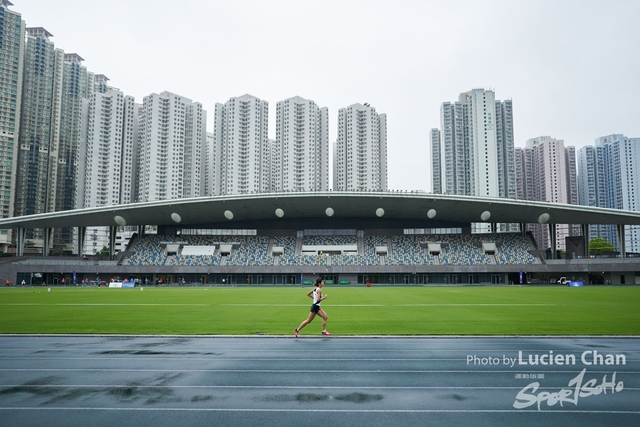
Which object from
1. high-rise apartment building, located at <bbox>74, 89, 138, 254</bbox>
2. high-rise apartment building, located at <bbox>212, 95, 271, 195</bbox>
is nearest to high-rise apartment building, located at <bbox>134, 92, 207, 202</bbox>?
high-rise apartment building, located at <bbox>74, 89, 138, 254</bbox>

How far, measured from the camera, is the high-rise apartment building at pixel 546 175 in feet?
427

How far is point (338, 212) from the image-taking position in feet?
216

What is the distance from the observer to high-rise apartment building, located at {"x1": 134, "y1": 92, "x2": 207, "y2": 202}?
122375mm

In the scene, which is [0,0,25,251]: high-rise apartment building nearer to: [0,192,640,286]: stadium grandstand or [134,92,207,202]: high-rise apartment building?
[134,92,207,202]: high-rise apartment building

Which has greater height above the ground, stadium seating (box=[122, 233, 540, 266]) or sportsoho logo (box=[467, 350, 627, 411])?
stadium seating (box=[122, 233, 540, 266])

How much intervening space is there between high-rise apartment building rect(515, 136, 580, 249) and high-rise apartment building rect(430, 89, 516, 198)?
20351mm

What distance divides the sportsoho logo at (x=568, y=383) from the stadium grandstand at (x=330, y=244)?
48.3 m

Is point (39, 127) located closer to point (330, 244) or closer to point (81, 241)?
point (81, 241)

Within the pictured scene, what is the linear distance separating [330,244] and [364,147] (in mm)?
62299

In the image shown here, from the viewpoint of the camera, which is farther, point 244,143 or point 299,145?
point 244,143

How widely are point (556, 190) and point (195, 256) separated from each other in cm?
11626

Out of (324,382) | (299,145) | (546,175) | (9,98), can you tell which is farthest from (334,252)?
(546,175)

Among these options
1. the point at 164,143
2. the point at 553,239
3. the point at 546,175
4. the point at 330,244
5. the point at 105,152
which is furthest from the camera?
the point at 546,175

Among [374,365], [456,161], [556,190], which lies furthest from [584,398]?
[556,190]
